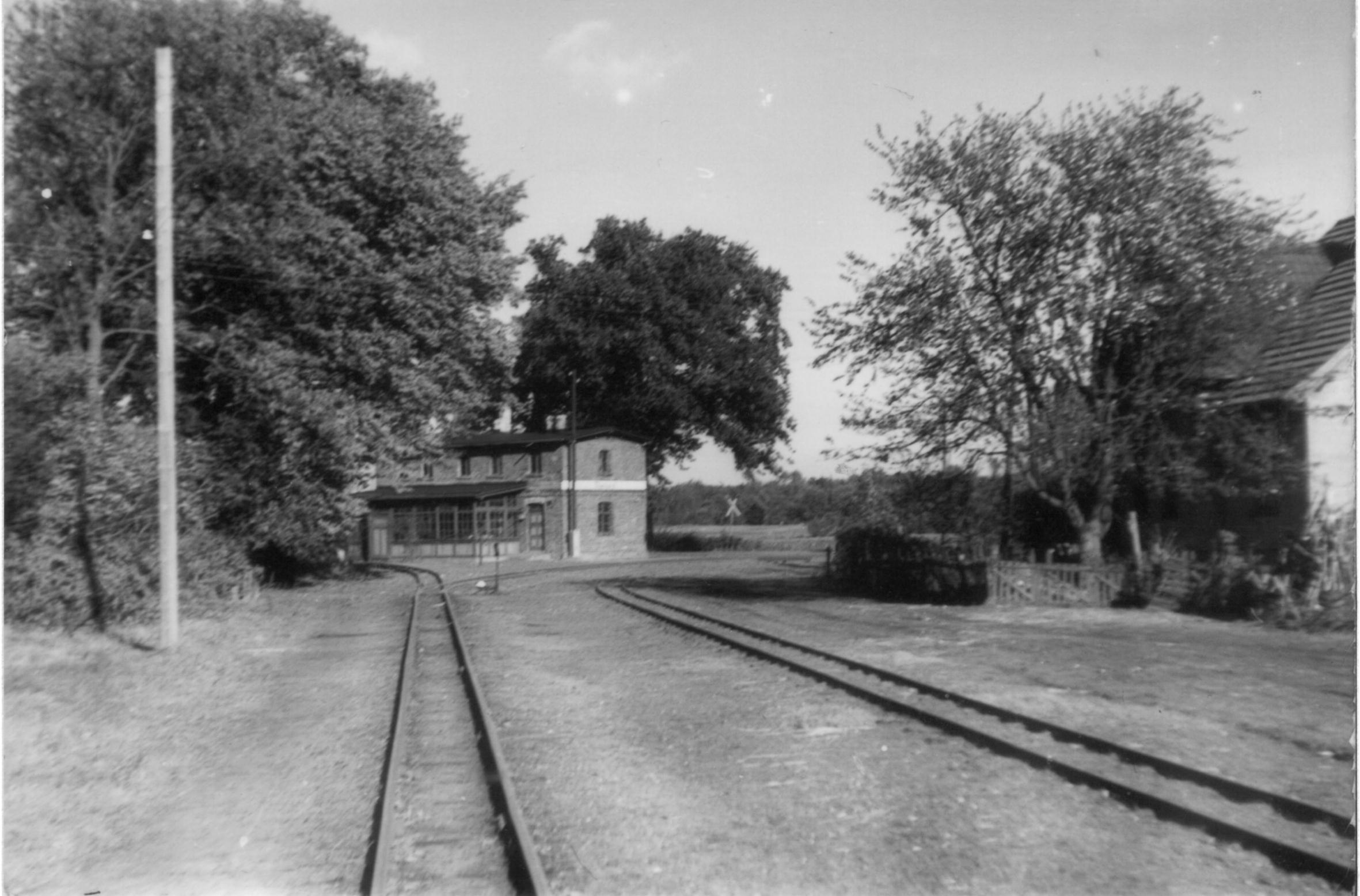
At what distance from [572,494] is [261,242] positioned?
31.9 m

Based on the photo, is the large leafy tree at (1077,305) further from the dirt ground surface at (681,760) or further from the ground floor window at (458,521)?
the ground floor window at (458,521)

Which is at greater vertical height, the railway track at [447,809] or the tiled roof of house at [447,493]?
the tiled roof of house at [447,493]

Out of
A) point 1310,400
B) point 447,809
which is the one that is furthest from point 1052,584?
point 447,809

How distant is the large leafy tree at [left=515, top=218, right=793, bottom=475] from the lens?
57.7 meters

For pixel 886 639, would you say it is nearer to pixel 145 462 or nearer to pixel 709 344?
pixel 145 462

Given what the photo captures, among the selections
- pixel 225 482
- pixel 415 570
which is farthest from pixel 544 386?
pixel 225 482

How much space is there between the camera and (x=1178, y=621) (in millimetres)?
18391

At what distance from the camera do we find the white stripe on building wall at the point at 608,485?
54531mm

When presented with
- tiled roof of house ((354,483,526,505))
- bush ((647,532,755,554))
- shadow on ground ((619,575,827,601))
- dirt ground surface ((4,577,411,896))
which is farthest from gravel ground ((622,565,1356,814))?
bush ((647,532,755,554))

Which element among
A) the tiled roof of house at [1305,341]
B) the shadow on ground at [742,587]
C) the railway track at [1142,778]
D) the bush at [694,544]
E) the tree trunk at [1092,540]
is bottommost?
the bush at [694,544]

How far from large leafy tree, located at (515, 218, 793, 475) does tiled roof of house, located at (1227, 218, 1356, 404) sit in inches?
1539

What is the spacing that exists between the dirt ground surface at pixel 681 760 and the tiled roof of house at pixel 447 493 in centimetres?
3485

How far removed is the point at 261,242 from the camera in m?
22.3

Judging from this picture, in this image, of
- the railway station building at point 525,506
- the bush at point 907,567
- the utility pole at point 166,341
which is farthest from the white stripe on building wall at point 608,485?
the utility pole at point 166,341
